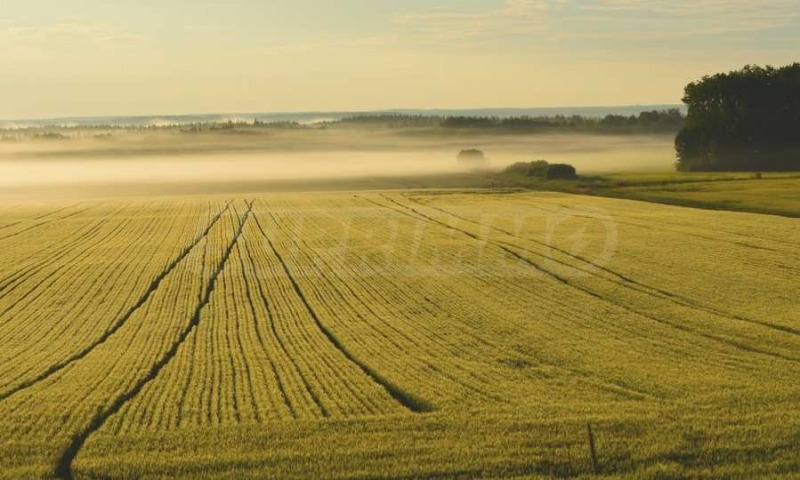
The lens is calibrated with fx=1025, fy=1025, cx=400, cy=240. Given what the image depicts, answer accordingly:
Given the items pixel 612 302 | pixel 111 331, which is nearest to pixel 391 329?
pixel 111 331

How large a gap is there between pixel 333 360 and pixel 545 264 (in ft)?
65.7

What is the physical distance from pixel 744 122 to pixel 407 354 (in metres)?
97.7

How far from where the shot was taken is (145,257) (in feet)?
164

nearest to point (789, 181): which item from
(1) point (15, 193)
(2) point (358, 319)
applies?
(2) point (358, 319)

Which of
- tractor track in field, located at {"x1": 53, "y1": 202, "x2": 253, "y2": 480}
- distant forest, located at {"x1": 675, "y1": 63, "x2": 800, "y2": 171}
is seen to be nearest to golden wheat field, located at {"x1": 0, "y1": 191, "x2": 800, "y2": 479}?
tractor track in field, located at {"x1": 53, "y1": 202, "x2": 253, "y2": 480}

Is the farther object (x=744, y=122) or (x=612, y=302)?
(x=744, y=122)

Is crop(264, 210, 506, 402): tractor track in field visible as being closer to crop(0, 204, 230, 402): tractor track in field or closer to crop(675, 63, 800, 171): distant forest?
crop(0, 204, 230, 402): tractor track in field

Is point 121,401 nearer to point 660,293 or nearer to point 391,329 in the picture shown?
point 391,329

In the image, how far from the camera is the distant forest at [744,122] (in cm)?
11331

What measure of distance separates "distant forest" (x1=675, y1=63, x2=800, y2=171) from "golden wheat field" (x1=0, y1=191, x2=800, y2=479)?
5920 centimetres

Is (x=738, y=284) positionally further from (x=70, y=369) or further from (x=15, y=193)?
(x=15, y=193)

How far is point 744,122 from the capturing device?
11538 cm

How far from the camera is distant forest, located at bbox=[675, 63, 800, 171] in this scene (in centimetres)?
11331

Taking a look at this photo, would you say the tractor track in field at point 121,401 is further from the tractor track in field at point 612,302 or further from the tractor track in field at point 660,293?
the tractor track in field at point 660,293
